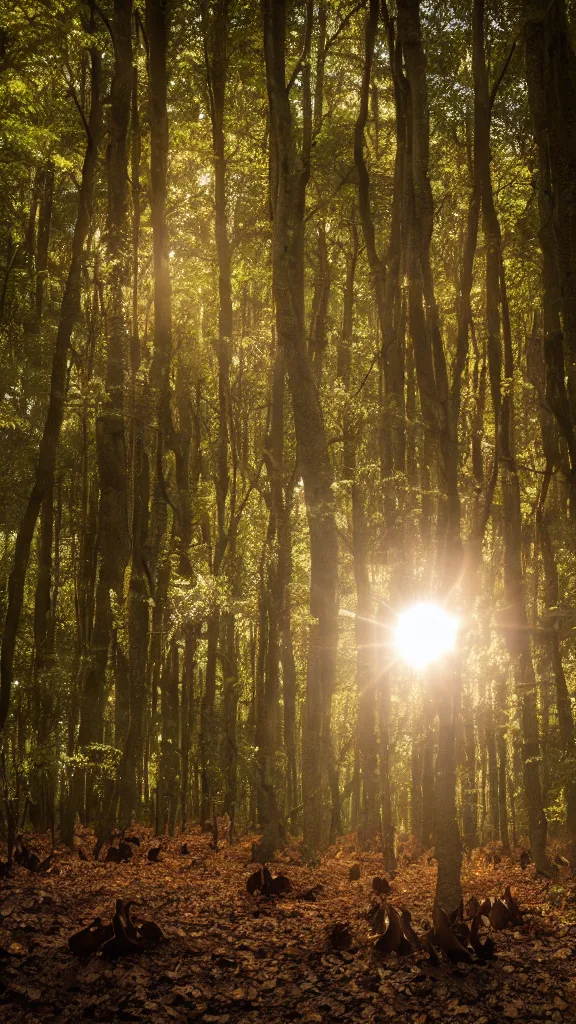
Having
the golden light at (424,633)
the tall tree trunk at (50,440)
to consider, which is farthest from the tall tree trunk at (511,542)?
the tall tree trunk at (50,440)

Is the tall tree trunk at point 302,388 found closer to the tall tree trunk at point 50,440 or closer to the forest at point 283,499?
the forest at point 283,499

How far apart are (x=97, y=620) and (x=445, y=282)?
10928 mm

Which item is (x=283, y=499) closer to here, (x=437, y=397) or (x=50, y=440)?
(x=50, y=440)

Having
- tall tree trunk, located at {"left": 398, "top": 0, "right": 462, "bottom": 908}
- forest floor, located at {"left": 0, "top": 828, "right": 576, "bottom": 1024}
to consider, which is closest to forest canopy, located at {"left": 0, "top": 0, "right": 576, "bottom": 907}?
tall tree trunk, located at {"left": 398, "top": 0, "right": 462, "bottom": 908}

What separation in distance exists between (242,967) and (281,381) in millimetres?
10989

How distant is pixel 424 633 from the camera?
43.3ft

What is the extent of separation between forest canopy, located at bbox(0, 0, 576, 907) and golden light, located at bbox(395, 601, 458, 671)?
195mm

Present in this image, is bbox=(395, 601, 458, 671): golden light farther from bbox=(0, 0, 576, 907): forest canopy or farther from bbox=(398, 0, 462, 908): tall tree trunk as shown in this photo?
bbox=(398, 0, 462, 908): tall tree trunk

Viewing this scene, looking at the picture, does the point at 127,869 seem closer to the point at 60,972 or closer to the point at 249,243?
the point at 60,972

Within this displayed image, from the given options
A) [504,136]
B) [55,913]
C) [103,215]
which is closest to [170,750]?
[55,913]

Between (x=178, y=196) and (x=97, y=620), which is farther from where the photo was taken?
(x=178, y=196)

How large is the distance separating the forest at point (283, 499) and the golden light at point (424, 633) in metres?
0.14

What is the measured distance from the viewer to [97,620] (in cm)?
1430

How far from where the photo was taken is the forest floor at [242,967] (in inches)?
255
